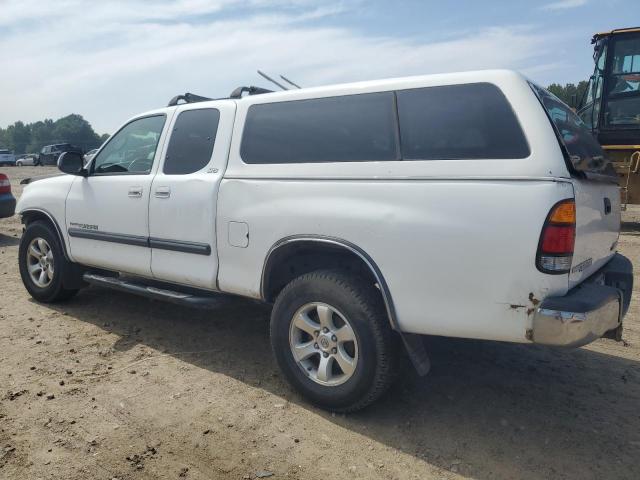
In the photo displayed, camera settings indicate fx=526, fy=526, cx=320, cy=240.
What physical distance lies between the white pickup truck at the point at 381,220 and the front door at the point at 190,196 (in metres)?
0.01

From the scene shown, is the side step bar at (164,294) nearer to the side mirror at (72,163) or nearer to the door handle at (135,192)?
the door handle at (135,192)

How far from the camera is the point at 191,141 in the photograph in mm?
4055

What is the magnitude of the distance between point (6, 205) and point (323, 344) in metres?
8.09

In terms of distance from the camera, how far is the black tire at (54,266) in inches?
200

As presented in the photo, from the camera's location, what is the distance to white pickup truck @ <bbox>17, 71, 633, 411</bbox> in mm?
2555

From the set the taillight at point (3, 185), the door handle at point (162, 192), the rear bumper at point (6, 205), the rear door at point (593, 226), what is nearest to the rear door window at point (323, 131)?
the door handle at point (162, 192)

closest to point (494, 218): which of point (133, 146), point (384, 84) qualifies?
point (384, 84)

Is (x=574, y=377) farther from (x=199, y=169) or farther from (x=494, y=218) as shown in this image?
(x=199, y=169)

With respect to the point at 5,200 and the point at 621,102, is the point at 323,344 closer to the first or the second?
the point at 5,200

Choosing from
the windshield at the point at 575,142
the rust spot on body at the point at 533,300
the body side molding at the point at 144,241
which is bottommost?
the rust spot on body at the point at 533,300

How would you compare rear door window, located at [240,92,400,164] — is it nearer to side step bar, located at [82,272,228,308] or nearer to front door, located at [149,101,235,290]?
front door, located at [149,101,235,290]

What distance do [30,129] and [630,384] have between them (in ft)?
450

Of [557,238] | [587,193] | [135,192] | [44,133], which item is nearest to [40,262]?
[135,192]

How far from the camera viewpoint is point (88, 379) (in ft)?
12.0
